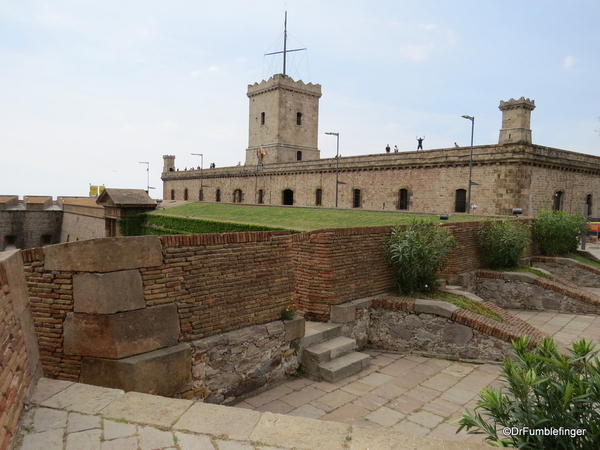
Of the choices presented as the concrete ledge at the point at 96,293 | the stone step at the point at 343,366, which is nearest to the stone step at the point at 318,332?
the stone step at the point at 343,366

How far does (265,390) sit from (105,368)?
2367 millimetres

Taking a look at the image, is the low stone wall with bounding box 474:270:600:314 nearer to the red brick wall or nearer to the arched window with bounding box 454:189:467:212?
the red brick wall

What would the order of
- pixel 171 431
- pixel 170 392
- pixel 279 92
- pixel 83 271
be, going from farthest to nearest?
pixel 279 92 < pixel 170 392 < pixel 83 271 < pixel 171 431

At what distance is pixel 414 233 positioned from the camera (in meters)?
8.47

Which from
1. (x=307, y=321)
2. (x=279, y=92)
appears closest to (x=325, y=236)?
(x=307, y=321)

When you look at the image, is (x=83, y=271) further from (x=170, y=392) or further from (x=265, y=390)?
(x=265, y=390)

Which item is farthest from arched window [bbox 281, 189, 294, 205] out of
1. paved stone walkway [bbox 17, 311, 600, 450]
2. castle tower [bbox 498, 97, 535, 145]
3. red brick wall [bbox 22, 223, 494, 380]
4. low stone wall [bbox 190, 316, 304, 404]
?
paved stone walkway [bbox 17, 311, 600, 450]

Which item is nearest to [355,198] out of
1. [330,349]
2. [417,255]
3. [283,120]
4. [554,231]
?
[283,120]

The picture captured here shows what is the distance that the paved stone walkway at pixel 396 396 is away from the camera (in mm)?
5207

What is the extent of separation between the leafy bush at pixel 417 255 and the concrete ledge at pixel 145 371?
484 cm

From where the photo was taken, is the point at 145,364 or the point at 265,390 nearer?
the point at 145,364

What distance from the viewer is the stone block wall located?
10.1ft

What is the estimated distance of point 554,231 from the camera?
14.1m

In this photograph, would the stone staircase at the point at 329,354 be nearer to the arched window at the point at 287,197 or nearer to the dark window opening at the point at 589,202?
the dark window opening at the point at 589,202
